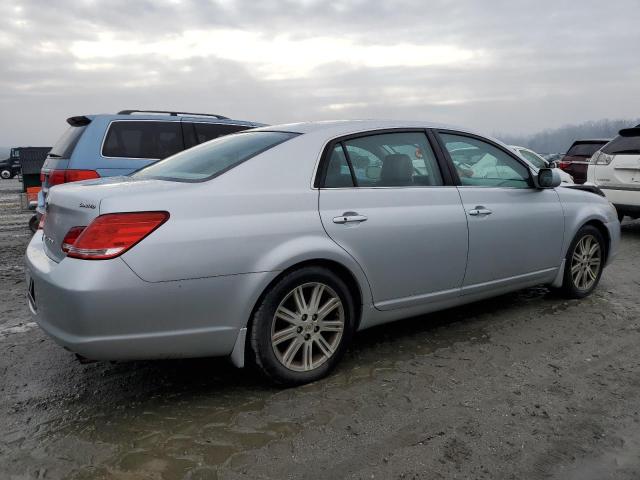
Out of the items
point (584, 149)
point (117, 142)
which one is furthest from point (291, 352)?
point (584, 149)

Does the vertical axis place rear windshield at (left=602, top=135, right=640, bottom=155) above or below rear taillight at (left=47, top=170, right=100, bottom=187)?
above

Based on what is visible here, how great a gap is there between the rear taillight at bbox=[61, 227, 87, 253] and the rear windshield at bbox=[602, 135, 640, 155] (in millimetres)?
8278

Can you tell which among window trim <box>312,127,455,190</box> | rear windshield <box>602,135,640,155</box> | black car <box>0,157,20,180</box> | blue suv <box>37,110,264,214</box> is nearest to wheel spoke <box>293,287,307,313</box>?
window trim <box>312,127,455,190</box>

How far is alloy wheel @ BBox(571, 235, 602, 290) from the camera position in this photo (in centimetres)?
500

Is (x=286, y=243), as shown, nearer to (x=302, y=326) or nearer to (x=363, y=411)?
(x=302, y=326)

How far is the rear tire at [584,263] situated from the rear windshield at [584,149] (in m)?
8.54

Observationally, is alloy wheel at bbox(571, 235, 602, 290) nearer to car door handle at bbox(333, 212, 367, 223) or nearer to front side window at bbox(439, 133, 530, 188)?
front side window at bbox(439, 133, 530, 188)

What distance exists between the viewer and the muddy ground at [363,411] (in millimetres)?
2508

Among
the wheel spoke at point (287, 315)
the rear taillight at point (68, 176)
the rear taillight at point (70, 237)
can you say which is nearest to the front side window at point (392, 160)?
the wheel spoke at point (287, 315)

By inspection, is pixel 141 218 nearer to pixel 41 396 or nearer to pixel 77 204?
pixel 77 204

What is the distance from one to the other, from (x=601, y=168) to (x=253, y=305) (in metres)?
7.75

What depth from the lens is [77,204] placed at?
2943 millimetres

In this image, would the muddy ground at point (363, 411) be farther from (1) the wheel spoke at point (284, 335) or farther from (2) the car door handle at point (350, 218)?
(2) the car door handle at point (350, 218)

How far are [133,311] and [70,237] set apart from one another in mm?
538
